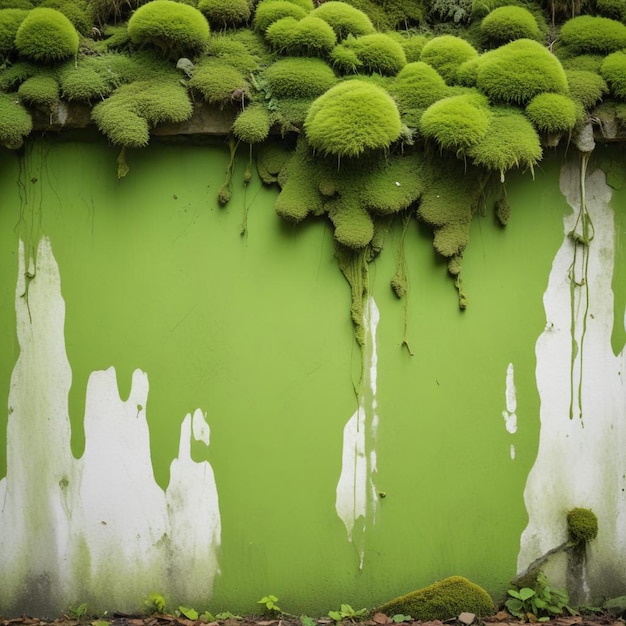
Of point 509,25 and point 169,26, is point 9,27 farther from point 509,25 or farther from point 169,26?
point 509,25

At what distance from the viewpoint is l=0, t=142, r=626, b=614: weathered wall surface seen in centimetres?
316

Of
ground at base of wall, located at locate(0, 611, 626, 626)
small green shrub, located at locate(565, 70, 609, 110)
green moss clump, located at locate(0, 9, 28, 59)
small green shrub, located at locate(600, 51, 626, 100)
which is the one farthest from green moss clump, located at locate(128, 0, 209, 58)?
ground at base of wall, located at locate(0, 611, 626, 626)

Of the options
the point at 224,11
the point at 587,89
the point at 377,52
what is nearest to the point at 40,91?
the point at 224,11

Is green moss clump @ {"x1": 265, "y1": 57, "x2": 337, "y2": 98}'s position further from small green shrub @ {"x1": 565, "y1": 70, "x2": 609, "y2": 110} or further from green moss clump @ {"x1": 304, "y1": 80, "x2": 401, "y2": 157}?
small green shrub @ {"x1": 565, "y1": 70, "x2": 609, "y2": 110}

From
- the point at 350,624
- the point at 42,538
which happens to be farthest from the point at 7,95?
the point at 350,624

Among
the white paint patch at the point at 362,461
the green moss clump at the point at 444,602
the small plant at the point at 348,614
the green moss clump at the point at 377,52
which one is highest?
the green moss clump at the point at 377,52

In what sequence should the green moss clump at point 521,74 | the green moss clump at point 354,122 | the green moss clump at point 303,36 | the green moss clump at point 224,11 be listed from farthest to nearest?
1. the green moss clump at point 224,11
2. the green moss clump at point 303,36
3. the green moss clump at point 521,74
4. the green moss clump at point 354,122

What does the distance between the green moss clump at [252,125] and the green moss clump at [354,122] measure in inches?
9.0

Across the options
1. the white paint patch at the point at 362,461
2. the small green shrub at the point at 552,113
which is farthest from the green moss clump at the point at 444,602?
the small green shrub at the point at 552,113

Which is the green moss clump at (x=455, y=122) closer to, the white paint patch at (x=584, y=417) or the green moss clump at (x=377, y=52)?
the green moss clump at (x=377, y=52)

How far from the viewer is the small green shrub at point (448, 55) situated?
3.16 m

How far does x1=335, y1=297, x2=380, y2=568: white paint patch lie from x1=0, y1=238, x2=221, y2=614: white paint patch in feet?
2.04

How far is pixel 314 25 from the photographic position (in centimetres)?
310

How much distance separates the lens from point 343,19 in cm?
318
